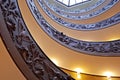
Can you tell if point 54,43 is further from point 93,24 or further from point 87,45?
point 93,24

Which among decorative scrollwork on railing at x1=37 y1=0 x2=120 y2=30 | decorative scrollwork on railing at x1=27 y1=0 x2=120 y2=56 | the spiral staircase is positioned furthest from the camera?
decorative scrollwork on railing at x1=37 y1=0 x2=120 y2=30

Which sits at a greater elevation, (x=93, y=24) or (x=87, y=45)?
(x=93, y=24)

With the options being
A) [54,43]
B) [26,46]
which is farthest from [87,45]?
[26,46]

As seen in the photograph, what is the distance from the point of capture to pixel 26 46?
8.64 feet

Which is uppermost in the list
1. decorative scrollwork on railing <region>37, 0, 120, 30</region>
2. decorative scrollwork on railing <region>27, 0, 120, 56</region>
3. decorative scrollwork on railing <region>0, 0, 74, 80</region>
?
decorative scrollwork on railing <region>37, 0, 120, 30</region>

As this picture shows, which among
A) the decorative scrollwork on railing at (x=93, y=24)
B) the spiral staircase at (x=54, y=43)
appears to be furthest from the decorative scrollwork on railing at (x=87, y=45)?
the decorative scrollwork on railing at (x=93, y=24)

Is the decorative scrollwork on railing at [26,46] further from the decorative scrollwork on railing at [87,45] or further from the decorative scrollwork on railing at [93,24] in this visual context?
the decorative scrollwork on railing at [93,24]

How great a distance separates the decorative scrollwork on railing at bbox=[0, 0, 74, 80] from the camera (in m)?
2.52

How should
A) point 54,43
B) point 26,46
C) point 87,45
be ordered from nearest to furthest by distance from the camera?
1. point 26,46
2. point 54,43
3. point 87,45

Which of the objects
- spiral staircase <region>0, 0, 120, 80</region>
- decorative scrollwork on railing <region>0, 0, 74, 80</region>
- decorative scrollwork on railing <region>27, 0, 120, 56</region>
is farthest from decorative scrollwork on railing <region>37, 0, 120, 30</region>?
decorative scrollwork on railing <region>0, 0, 74, 80</region>

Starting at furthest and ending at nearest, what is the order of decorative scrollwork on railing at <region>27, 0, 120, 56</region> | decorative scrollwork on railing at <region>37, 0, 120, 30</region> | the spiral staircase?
decorative scrollwork on railing at <region>37, 0, 120, 30</region> → decorative scrollwork on railing at <region>27, 0, 120, 56</region> → the spiral staircase

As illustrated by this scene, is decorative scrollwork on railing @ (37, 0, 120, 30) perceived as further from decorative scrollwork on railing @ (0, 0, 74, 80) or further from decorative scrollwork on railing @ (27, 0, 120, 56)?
decorative scrollwork on railing @ (0, 0, 74, 80)

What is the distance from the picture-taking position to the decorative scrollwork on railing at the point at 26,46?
2.52m

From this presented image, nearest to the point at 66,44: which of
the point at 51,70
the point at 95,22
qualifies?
the point at 95,22
